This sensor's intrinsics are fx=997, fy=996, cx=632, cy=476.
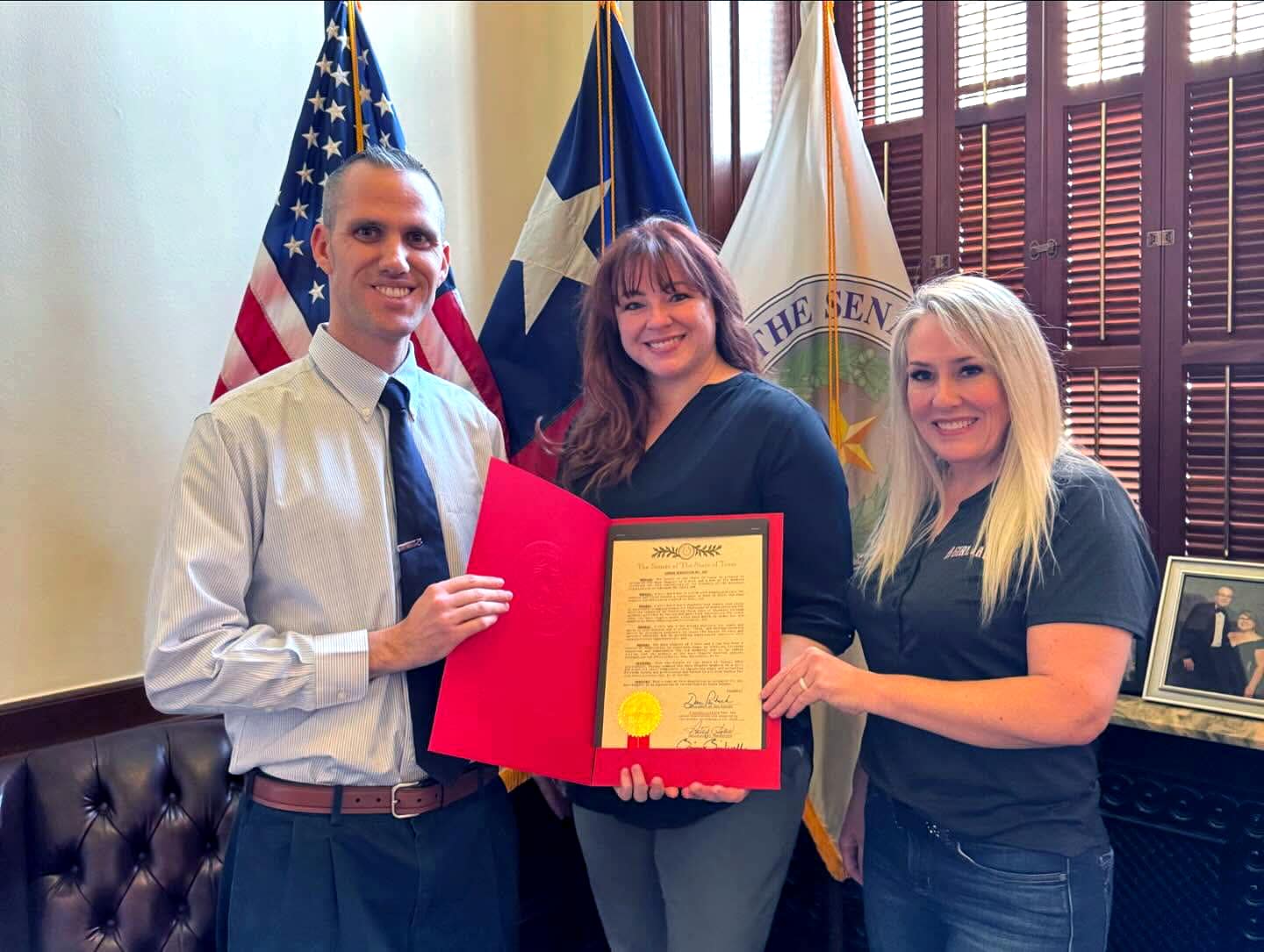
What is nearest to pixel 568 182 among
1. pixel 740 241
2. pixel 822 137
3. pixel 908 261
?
pixel 740 241

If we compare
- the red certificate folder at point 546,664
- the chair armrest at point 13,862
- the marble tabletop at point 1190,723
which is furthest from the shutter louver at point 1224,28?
the chair armrest at point 13,862

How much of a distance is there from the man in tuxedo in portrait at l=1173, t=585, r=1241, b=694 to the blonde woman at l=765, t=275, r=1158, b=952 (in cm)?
57

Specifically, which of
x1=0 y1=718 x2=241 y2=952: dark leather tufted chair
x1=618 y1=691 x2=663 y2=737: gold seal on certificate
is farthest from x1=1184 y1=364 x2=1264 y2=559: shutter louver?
x1=0 y1=718 x2=241 y2=952: dark leather tufted chair

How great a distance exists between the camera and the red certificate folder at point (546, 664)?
136cm

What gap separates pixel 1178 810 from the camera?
1812 millimetres

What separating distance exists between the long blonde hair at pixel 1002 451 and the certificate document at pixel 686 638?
0.23m

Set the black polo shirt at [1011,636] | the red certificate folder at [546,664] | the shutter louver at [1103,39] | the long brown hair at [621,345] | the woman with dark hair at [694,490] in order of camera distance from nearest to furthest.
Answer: the black polo shirt at [1011,636] → the red certificate folder at [546,664] → the woman with dark hair at [694,490] → the long brown hair at [621,345] → the shutter louver at [1103,39]

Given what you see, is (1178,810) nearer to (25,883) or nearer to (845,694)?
(845,694)

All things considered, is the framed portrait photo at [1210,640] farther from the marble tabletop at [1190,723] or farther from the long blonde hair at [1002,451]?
the long blonde hair at [1002,451]

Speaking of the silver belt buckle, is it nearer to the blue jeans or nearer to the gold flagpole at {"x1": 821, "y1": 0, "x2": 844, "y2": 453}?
the blue jeans

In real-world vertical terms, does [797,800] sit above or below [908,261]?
below

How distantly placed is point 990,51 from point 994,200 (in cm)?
34

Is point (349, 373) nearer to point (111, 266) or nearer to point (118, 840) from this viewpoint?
point (111, 266)

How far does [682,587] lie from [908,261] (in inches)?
52.5
